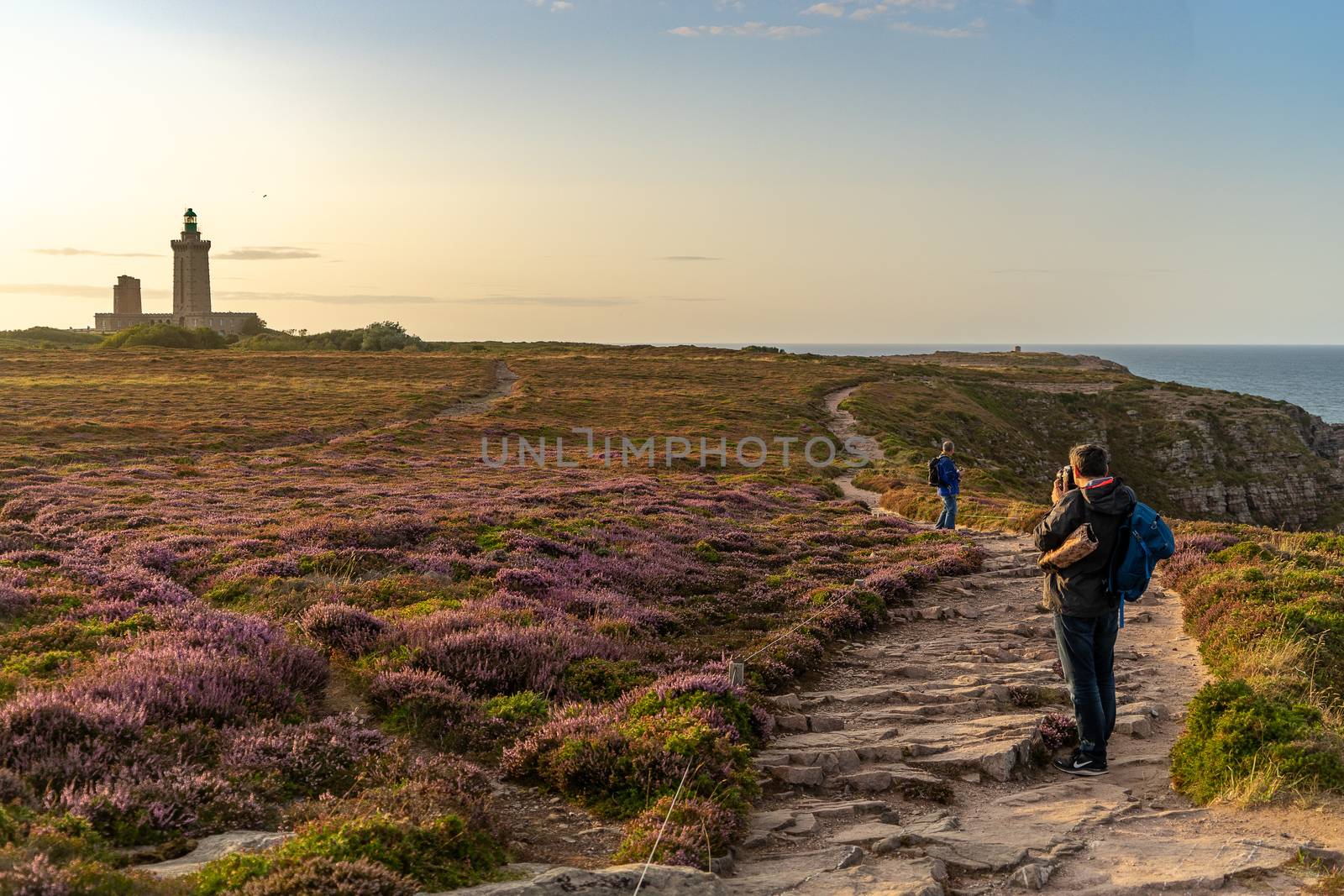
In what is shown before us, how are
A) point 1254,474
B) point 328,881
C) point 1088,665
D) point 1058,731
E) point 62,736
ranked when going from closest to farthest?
point 328,881, point 62,736, point 1088,665, point 1058,731, point 1254,474

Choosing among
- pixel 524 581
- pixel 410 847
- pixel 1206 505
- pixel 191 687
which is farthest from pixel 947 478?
pixel 1206 505

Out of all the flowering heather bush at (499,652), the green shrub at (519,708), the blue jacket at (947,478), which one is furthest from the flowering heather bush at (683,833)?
the blue jacket at (947,478)

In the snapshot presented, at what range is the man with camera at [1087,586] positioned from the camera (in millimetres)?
8320

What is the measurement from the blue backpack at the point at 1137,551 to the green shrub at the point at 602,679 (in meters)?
5.25

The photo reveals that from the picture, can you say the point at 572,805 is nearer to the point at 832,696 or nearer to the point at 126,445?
the point at 832,696

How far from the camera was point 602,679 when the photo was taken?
1031cm

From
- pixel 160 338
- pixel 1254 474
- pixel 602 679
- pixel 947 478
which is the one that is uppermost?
pixel 160 338

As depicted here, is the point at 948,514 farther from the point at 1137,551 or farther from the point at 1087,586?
the point at 1137,551

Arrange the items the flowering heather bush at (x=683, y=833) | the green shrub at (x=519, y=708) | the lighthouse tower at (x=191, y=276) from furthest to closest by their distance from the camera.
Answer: the lighthouse tower at (x=191, y=276) → the green shrub at (x=519, y=708) → the flowering heather bush at (x=683, y=833)

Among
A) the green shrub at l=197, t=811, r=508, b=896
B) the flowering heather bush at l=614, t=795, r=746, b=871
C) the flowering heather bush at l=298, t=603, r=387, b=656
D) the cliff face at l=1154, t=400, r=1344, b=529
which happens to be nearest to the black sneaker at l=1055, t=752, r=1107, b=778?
the flowering heather bush at l=614, t=795, r=746, b=871

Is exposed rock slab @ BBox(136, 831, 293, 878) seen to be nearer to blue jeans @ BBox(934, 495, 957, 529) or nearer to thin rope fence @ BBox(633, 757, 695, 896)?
thin rope fence @ BBox(633, 757, 695, 896)

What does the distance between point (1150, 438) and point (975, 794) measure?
8497cm

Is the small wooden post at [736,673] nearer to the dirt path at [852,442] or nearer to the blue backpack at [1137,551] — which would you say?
the blue backpack at [1137,551]

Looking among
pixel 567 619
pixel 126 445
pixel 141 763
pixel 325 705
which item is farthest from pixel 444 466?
pixel 141 763
